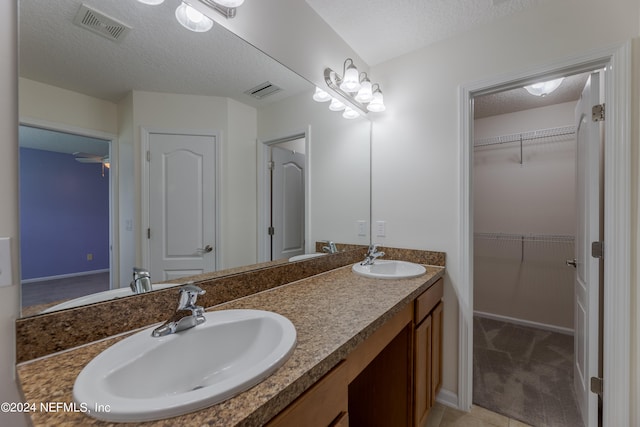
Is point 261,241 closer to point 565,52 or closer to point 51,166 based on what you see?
point 51,166

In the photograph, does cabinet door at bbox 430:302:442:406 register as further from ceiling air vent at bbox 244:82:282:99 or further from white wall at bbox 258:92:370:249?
ceiling air vent at bbox 244:82:282:99

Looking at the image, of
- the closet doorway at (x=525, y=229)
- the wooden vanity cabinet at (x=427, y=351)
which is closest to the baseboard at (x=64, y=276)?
the wooden vanity cabinet at (x=427, y=351)

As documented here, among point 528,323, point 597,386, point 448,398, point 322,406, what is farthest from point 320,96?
point 528,323

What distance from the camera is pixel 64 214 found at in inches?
32.4

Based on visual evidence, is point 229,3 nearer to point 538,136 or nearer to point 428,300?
point 428,300

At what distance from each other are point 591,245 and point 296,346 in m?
1.64

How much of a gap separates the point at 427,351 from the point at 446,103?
1511 millimetres

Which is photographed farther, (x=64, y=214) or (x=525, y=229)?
(x=525, y=229)

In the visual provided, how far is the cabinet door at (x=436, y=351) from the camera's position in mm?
1591

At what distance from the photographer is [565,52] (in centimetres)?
145

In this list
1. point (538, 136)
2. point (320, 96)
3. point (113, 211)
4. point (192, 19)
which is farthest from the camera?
point (538, 136)

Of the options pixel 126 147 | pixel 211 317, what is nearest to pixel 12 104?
pixel 126 147

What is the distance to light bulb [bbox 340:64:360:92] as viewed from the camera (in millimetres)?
1759

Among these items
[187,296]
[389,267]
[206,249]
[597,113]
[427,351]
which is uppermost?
[597,113]
